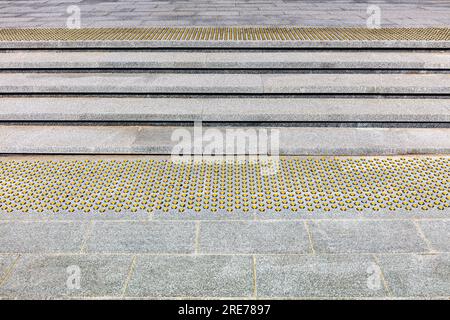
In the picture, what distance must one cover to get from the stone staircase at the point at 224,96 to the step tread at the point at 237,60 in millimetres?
20

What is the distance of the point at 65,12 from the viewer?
10734 mm

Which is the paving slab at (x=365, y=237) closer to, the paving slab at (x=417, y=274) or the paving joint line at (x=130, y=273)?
the paving slab at (x=417, y=274)

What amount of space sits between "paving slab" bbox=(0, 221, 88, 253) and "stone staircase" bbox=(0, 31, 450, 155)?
66.9 inches

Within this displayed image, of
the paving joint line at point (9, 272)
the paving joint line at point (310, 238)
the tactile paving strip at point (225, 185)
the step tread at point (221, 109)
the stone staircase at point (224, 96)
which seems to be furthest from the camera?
the step tread at point (221, 109)

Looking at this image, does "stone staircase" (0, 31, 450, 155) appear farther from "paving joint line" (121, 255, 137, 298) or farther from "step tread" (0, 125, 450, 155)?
"paving joint line" (121, 255, 137, 298)

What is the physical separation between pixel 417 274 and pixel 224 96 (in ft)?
14.0

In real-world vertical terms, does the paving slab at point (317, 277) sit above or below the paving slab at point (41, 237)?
below

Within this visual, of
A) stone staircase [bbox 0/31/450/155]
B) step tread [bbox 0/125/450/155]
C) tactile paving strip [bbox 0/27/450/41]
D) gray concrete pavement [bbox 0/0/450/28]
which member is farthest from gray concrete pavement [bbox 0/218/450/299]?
gray concrete pavement [bbox 0/0/450/28]

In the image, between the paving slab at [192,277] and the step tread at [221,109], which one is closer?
the paving slab at [192,277]

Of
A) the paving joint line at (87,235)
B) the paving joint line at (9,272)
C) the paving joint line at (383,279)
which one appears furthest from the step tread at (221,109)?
the paving joint line at (9,272)

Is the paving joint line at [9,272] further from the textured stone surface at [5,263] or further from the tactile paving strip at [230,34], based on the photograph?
the tactile paving strip at [230,34]

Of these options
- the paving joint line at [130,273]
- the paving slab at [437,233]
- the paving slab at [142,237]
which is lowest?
the paving slab at [437,233]

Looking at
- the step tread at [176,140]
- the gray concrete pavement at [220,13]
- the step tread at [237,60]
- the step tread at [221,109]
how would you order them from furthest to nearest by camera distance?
the gray concrete pavement at [220,13] → the step tread at [237,60] → the step tread at [221,109] → the step tread at [176,140]

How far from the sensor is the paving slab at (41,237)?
391cm
